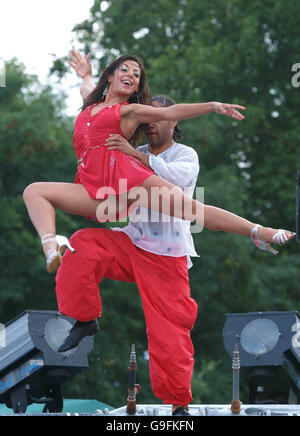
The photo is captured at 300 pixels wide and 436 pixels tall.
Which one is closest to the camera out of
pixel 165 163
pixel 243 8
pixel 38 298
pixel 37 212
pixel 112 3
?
pixel 37 212

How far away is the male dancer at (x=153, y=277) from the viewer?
12.3 feet

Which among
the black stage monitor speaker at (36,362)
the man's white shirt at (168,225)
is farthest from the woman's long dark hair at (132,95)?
the black stage monitor speaker at (36,362)

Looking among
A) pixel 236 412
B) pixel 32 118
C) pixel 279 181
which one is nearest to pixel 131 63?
pixel 236 412

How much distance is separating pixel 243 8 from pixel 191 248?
9165mm

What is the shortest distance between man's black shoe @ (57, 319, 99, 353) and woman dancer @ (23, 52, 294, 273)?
0.50 meters

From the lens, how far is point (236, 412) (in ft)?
13.3

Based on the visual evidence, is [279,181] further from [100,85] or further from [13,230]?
[100,85]

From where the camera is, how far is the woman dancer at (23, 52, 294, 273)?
3627 mm

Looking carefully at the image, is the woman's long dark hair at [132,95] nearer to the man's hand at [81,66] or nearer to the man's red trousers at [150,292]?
the man's hand at [81,66]

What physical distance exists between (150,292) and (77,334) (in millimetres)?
430

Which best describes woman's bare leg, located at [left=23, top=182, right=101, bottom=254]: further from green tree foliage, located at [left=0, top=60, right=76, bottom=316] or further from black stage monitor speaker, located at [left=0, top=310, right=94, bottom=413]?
green tree foliage, located at [left=0, top=60, right=76, bottom=316]

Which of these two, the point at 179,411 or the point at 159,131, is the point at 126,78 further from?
the point at 179,411

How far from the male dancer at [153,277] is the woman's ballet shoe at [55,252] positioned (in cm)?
23

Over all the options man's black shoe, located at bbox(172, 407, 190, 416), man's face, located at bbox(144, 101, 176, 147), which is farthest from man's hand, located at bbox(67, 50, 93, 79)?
man's black shoe, located at bbox(172, 407, 190, 416)
